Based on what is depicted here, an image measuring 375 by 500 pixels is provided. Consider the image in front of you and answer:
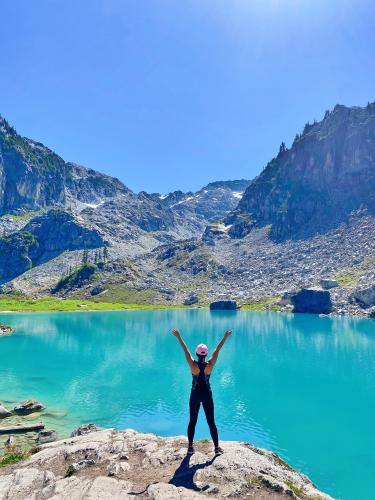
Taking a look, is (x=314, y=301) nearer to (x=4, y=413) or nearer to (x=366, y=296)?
(x=366, y=296)

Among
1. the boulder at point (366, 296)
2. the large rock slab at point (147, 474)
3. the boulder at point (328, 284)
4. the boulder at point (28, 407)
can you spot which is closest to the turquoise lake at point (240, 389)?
the boulder at point (28, 407)

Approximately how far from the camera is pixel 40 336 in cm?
10612

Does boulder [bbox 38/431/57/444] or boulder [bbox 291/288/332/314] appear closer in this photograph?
boulder [bbox 38/431/57/444]

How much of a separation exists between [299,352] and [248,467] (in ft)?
234

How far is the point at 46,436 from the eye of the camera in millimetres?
32625

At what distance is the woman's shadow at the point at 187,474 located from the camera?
12.3 metres

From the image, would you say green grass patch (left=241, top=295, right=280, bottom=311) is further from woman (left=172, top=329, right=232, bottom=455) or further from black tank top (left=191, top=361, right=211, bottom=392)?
black tank top (left=191, top=361, right=211, bottom=392)

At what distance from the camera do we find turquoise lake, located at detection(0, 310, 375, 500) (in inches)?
1267

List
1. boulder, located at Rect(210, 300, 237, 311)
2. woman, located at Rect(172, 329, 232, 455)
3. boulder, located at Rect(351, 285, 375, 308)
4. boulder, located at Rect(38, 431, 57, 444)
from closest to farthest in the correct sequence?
woman, located at Rect(172, 329, 232, 455), boulder, located at Rect(38, 431, 57, 444), boulder, located at Rect(351, 285, 375, 308), boulder, located at Rect(210, 300, 237, 311)

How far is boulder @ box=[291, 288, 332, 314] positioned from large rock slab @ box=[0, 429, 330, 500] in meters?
167

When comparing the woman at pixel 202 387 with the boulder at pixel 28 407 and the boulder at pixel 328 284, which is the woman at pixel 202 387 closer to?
the boulder at pixel 28 407

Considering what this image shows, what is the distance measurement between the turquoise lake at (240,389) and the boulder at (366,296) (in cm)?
6231

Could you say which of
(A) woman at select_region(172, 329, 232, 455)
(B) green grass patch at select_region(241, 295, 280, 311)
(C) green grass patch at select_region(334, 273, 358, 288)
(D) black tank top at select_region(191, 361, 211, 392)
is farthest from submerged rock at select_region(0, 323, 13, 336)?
(C) green grass patch at select_region(334, 273, 358, 288)

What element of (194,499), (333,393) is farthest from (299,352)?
(194,499)
